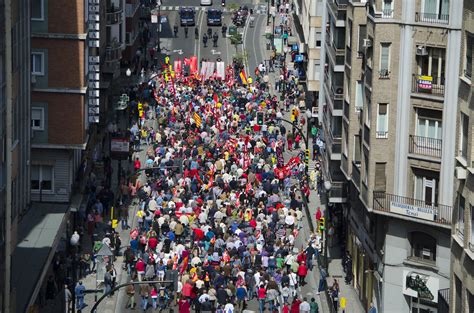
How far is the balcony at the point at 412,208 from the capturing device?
73.0 metres

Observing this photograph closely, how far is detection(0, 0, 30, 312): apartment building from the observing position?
63.6 m

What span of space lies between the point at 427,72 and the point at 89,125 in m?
25.6

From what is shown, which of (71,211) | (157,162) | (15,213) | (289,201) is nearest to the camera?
(15,213)

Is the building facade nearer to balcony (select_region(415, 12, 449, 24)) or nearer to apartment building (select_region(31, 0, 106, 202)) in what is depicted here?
apartment building (select_region(31, 0, 106, 202))

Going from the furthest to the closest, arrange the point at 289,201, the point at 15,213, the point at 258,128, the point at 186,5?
the point at 186,5, the point at 258,128, the point at 289,201, the point at 15,213

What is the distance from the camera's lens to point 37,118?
8756 cm

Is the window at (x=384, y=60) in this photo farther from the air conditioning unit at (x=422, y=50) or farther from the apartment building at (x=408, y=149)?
the air conditioning unit at (x=422, y=50)

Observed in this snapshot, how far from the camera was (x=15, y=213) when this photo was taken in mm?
72875

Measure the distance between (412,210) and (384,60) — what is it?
692 cm

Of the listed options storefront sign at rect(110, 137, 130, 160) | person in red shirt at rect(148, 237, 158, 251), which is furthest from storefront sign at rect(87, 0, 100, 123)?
storefront sign at rect(110, 137, 130, 160)

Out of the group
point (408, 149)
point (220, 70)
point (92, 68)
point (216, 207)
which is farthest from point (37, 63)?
point (220, 70)

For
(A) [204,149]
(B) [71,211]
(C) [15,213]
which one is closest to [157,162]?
(A) [204,149]

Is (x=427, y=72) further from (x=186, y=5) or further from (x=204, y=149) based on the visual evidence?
(x=186, y=5)

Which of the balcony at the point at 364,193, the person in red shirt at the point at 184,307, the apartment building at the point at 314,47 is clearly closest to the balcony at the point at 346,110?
the balcony at the point at 364,193
